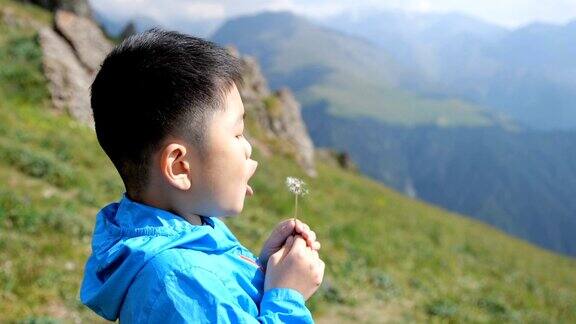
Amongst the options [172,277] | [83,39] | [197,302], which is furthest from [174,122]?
[83,39]

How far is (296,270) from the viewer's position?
234 cm

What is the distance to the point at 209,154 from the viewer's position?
7.50ft

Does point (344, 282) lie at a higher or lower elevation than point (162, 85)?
lower

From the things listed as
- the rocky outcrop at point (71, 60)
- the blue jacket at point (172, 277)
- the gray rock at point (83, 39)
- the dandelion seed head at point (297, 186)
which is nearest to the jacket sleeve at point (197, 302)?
the blue jacket at point (172, 277)

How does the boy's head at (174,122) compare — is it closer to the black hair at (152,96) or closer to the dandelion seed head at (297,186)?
the black hair at (152,96)

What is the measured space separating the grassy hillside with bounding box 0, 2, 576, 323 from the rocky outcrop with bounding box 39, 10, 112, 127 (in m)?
0.56

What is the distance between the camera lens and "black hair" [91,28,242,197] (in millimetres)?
2209

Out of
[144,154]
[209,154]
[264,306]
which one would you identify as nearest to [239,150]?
[209,154]

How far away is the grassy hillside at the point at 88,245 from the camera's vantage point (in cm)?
719

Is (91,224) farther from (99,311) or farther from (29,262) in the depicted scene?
(99,311)

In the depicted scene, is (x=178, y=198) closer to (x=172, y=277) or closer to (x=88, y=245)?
(x=172, y=277)

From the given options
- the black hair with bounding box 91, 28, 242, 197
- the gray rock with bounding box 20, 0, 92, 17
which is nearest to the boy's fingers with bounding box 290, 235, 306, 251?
the black hair with bounding box 91, 28, 242, 197

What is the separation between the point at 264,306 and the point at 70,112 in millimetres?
17470

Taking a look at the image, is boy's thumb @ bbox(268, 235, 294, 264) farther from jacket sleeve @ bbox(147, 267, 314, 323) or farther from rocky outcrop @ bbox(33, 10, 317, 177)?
rocky outcrop @ bbox(33, 10, 317, 177)
